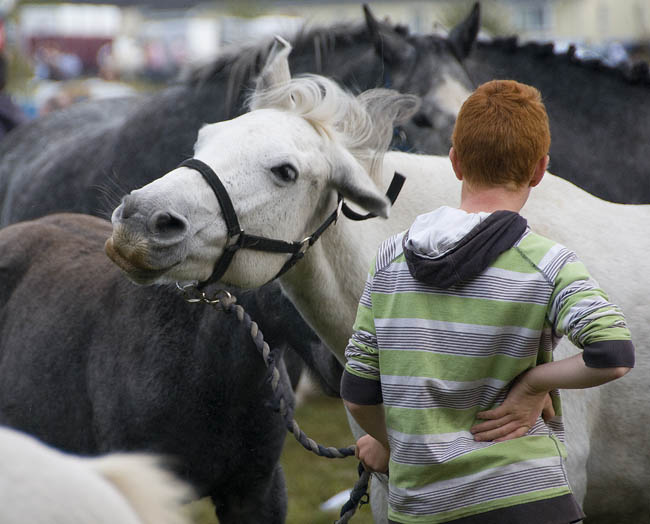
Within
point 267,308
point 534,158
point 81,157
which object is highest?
point 534,158

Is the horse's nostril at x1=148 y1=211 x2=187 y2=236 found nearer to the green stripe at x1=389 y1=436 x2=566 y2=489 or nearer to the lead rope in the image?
the lead rope

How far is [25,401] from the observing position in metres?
3.28

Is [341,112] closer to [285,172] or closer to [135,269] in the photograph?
[285,172]

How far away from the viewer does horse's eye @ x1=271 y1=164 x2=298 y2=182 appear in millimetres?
2246

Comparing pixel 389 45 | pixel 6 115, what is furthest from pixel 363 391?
pixel 6 115

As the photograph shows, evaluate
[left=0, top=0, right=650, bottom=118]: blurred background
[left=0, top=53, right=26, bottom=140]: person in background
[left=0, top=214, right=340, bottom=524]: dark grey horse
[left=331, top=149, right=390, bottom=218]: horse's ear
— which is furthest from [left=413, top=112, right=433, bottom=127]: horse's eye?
[left=0, top=0, right=650, bottom=118]: blurred background

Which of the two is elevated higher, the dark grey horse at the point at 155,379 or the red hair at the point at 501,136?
the red hair at the point at 501,136

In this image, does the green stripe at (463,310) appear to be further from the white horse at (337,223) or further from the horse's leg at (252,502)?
the horse's leg at (252,502)

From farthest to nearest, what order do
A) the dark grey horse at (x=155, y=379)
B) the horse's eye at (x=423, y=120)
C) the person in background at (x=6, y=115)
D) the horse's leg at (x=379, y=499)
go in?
the person in background at (x=6, y=115), the horse's eye at (x=423, y=120), the dark grey horse at (x=155, y=379), the horse's leg at (x=379, y=499)

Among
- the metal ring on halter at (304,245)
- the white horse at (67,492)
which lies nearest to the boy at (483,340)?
the metal ring on halter at (304,245)

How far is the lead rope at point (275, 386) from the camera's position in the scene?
97.7 inches

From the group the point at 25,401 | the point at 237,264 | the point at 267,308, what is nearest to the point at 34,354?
the point at 25,401

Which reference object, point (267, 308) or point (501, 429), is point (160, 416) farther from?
point (501, 429)

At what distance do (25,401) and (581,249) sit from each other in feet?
6.68
